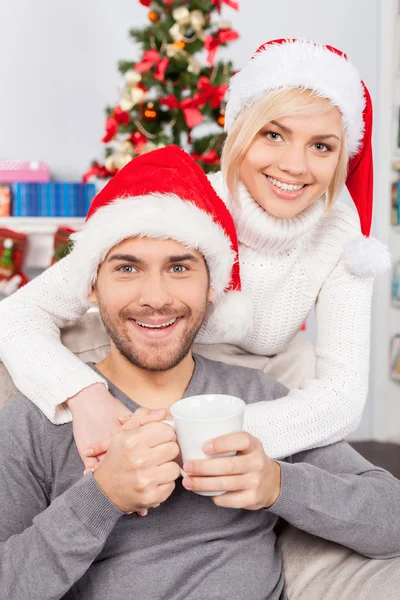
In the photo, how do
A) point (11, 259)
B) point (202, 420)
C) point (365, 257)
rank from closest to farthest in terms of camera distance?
1. point (202, 420)
2. point (365, 257)
3. point (11, 259)

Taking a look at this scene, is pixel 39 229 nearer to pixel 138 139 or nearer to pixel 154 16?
Result: pixel 138 139

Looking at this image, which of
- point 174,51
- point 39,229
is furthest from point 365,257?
point 39,229

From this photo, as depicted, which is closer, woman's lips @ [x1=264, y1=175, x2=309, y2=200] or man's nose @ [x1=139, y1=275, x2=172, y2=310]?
man's nose @ [x1=139, y1=275, x2=172, y2=310]

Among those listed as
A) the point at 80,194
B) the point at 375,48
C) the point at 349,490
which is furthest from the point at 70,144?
the point at 349,490

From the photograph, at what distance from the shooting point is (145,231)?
1291mm

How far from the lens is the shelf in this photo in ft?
11.4

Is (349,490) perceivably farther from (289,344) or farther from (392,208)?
(392,208)

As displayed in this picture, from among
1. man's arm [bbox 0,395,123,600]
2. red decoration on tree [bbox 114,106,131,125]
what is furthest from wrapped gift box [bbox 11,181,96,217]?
man's arm [bbox 0,395,123,600]

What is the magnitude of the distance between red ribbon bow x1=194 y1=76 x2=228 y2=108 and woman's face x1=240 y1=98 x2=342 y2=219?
1.59 m

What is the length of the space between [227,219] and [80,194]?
7.25 ft

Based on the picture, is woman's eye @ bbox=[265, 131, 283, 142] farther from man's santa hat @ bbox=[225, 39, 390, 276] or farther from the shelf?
the shelf

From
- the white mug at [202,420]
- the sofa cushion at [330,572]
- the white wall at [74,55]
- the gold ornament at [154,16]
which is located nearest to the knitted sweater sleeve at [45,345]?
the white mug at [202,420]

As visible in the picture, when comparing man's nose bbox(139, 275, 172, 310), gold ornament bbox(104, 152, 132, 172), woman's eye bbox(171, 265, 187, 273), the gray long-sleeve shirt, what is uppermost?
gold ornament bbox(104, 152, 132, 172)

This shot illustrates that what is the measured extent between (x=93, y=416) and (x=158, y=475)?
26 centimetres
